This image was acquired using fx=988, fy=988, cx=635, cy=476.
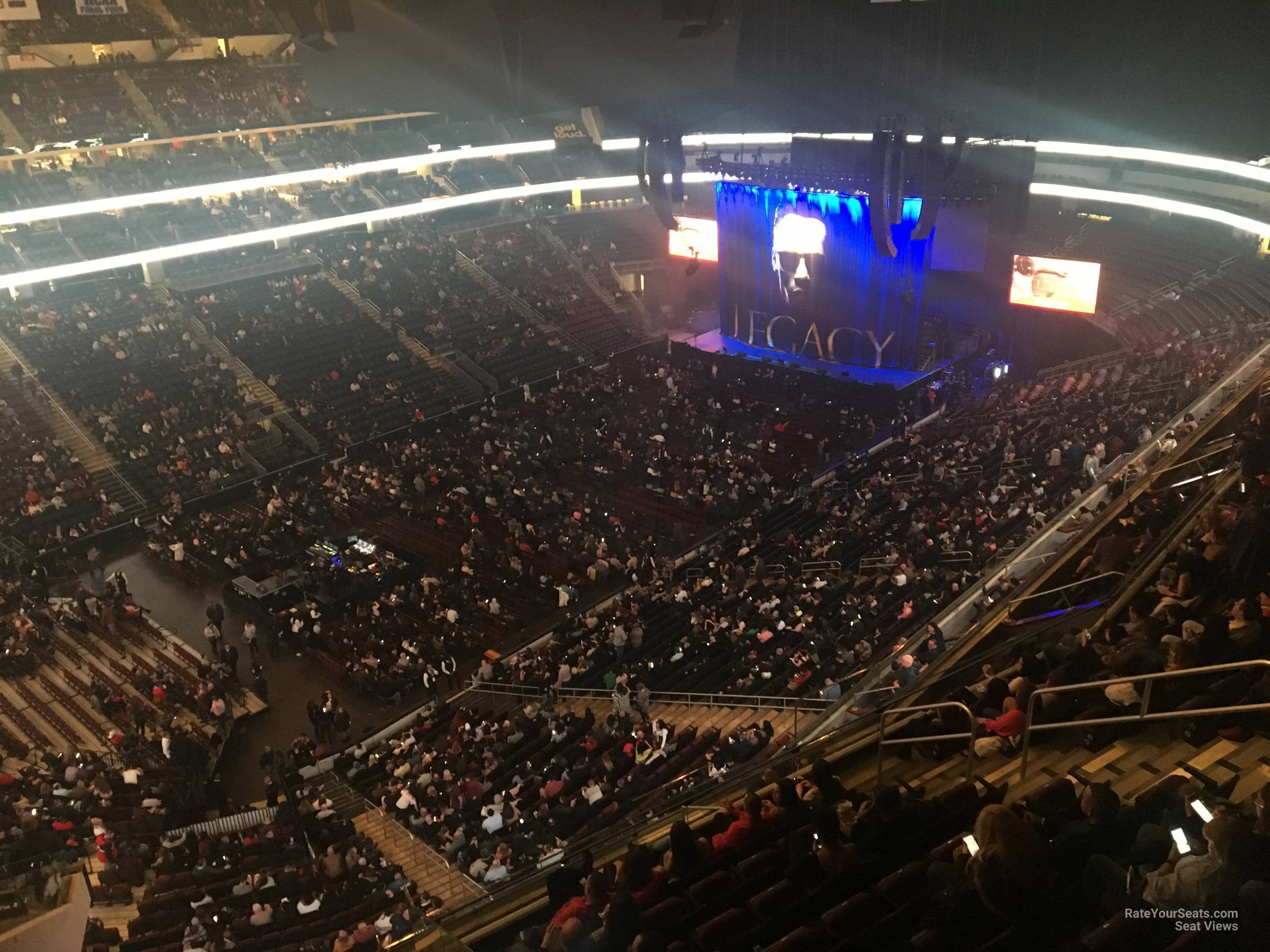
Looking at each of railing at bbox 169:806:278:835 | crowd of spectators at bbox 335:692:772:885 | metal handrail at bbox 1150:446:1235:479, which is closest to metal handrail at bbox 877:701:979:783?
crowd of spectators at bbox 335:692:772:885

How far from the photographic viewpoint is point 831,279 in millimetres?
32375

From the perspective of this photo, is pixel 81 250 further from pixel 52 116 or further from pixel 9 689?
pixel 9 689

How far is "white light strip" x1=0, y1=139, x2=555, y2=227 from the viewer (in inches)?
1174

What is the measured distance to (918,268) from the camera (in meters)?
30.5

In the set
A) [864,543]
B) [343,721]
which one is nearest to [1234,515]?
[864,543]

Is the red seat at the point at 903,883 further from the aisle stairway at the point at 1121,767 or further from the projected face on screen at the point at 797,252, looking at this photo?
the projected face on screen at the point at 797,252

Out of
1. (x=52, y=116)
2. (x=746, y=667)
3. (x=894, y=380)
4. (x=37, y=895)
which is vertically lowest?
(x=894, y=380)

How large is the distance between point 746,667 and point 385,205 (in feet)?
92.0

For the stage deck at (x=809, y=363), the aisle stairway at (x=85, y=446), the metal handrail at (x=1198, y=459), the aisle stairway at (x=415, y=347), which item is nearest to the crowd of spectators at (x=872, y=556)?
the metal handrail at (x=1198, y=459)

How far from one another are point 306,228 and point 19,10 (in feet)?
35.8

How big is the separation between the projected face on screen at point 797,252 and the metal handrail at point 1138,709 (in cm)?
2705

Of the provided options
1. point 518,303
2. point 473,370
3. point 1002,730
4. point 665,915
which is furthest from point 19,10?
point 1002,730

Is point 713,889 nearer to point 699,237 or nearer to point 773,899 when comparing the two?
point 773,899

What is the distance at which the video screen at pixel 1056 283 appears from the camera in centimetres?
2731
